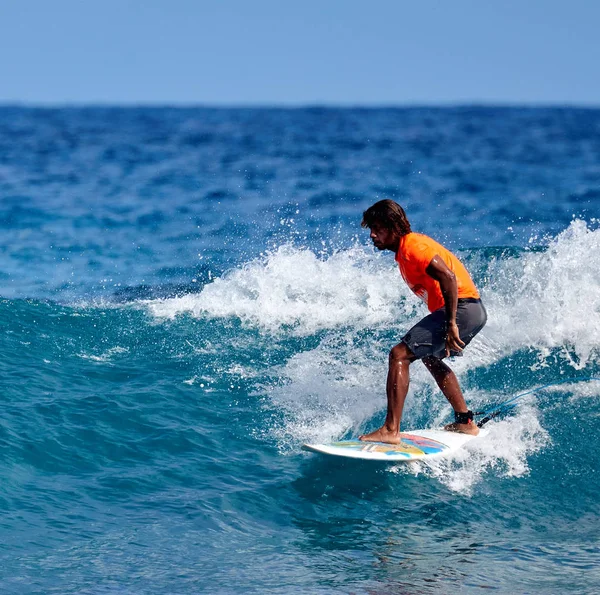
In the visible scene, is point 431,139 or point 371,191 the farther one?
point 431,139

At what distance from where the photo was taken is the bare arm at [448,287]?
609 cm

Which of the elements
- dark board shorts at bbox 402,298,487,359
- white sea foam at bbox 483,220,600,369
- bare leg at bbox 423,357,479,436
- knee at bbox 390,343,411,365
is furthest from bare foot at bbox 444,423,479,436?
white sea foam at bbox 483,220,600,369

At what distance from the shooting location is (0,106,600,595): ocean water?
5.50m

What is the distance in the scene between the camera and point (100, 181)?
25.1 m

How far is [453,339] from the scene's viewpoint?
6.33 metres

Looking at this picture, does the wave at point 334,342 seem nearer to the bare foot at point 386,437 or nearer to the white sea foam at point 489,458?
the white sea foam at point 489,458

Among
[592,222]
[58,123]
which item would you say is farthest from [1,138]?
[592,222]

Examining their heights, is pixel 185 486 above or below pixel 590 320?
below

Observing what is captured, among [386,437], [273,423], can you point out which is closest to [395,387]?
[386,437]

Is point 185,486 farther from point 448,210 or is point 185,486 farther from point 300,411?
point 448,210

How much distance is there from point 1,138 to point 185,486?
36219 mm

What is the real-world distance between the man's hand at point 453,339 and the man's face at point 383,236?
2.35 feet

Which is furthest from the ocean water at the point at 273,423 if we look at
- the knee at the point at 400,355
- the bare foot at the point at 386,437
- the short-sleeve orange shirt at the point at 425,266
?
the short-sleeve orange shirt at the point at 425,266

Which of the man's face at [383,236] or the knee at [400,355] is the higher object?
the man's face at [383,236]
